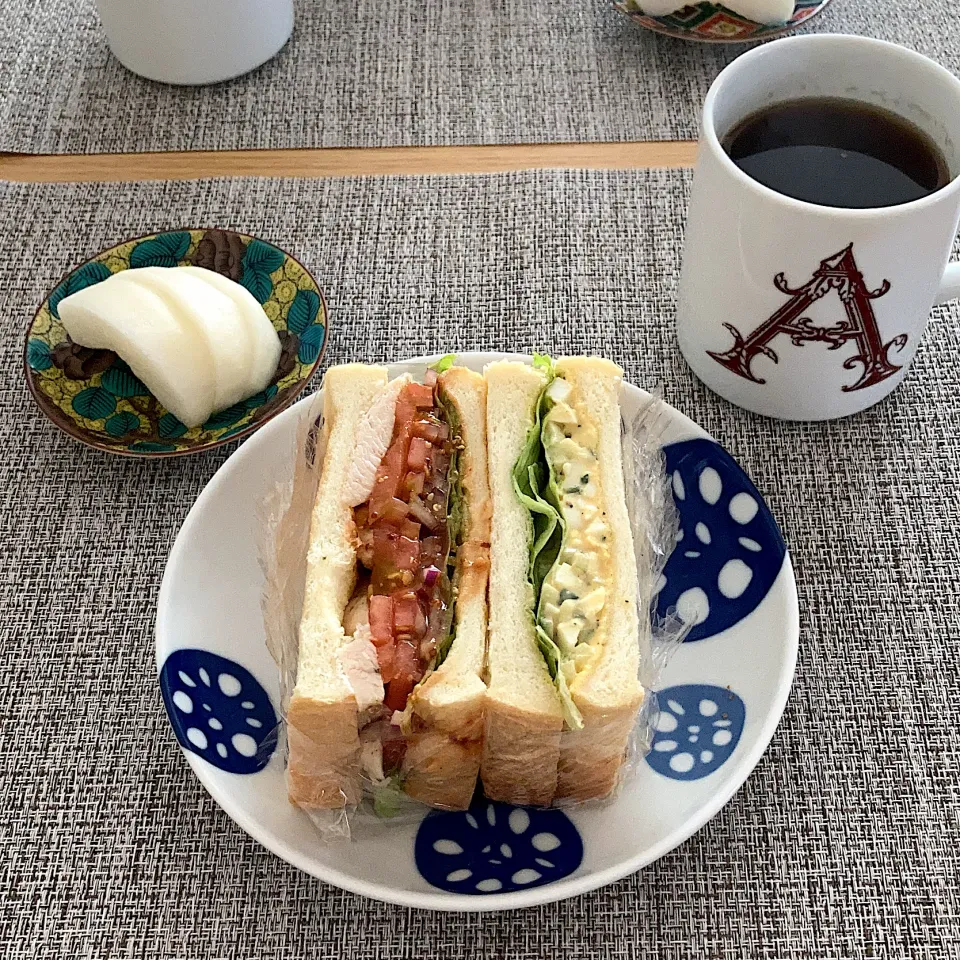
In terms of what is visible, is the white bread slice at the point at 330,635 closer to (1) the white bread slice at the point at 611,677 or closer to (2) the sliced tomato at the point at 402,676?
(2) the sliced tomato at the point at 402,676

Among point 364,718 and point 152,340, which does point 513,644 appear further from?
point 152,340

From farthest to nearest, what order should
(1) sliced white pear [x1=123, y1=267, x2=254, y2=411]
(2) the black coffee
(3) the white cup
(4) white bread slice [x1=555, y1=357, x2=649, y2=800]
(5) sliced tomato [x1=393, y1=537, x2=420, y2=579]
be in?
1. (3) the white cup
2. (1) sliced white pear [x1=123, y1=267, x2=254, y2=411]
3. (2) the black coffee
4. (5) sliced tomato [x1=393, y1=537, x2=420, y2=579]
5. (4) white bread slice [x1=555, y1=357, x2=649, y2=800]

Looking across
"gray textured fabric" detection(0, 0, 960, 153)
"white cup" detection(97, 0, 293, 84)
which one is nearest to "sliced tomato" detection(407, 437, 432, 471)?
"gray textured fabric" detection(0, 0, 960, 153)

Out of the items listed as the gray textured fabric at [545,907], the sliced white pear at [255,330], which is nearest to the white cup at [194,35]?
the gray textured fabric at [545,907]

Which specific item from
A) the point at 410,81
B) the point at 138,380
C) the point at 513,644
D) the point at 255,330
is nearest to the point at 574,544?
the point at 513,644

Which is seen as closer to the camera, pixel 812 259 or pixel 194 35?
pixel 812 259

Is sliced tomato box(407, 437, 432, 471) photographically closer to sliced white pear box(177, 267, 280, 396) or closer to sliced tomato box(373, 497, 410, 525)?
sliced tomato box(373, 497, 410, 525)

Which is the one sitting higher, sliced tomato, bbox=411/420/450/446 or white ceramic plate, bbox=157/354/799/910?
sliced tomato, bbox=411/420/450/446
